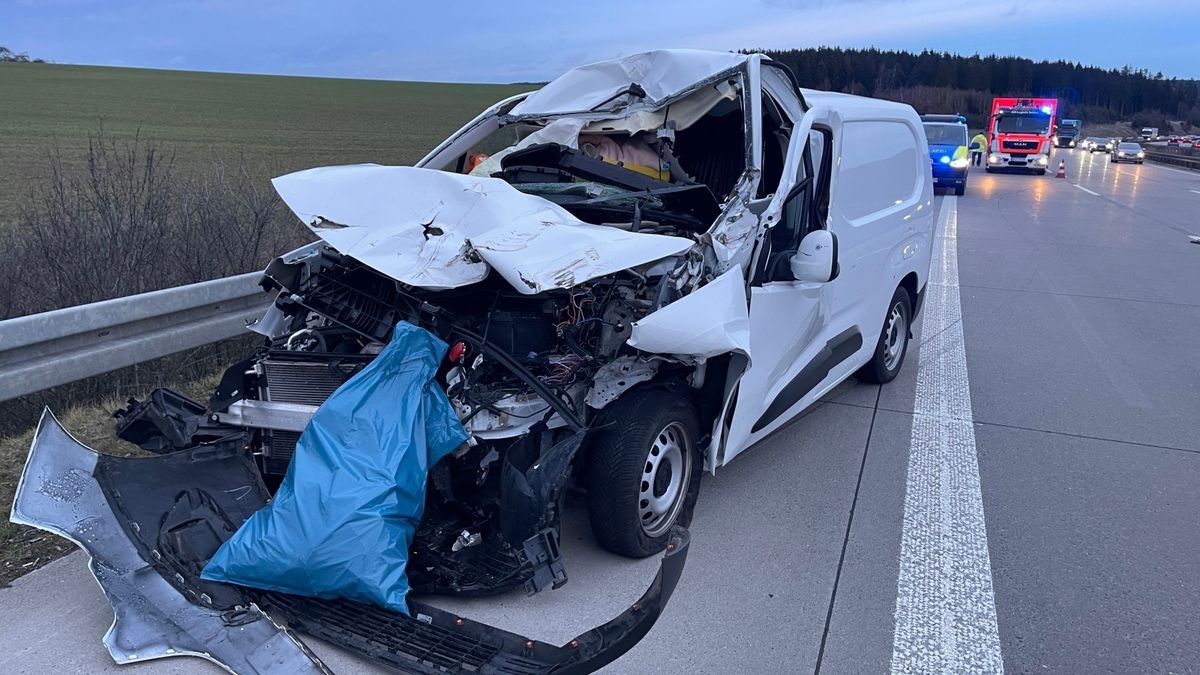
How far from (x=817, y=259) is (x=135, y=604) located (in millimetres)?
3261

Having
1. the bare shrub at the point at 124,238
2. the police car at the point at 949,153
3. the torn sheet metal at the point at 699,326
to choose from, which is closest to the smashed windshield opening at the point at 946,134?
the police car at the point at 949,153

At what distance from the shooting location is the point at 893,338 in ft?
21.5

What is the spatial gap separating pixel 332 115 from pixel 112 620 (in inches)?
1650

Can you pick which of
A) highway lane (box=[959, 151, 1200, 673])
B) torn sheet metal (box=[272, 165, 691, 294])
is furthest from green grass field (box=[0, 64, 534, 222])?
highway lane (box=[959, 151, 1200, 673])

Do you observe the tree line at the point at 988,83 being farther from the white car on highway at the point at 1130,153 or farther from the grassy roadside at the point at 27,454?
the grassy roadside at the point at 27,454

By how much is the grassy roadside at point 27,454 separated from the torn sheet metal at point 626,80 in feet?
9.49

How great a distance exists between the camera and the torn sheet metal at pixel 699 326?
136 inches

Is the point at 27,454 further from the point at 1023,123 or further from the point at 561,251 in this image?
the point at 1023,123

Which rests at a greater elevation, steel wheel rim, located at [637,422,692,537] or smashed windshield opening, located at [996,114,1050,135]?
smashed windshield opening, located at [996,114,1050,135]

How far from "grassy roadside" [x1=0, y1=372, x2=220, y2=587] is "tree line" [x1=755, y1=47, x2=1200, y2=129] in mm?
34608

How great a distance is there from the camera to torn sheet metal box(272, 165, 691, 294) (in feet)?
11.3

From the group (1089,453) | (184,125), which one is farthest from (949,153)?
(184,125)

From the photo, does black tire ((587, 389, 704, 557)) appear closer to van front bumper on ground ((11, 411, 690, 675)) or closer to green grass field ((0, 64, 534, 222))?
van front bumper on ground ((11, 411, 690, 675))

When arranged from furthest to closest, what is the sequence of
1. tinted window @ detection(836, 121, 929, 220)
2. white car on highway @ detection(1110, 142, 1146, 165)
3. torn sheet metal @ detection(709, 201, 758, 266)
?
1. white car on highway @ detection(1110, 142, 1146, 165)
2. tinted window @ detection(836, 121, 929, 220)
3. torn sheet metal @ detection(709, 201, 758, 266)
